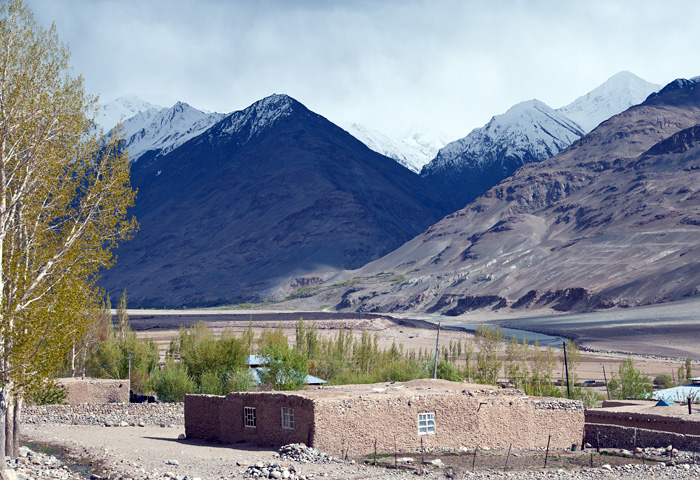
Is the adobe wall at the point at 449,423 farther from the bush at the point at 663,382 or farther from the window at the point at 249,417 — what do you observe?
the bush at the point at 663,382

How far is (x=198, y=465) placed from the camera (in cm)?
2362

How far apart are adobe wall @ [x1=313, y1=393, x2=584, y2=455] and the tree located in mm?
8776

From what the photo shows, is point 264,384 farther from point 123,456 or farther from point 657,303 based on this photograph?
point 657,303

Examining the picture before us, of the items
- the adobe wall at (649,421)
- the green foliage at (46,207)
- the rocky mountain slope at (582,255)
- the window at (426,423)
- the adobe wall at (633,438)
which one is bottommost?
the adobe wall at (633,438)

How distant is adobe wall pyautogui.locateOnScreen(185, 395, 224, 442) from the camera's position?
96.4 ft

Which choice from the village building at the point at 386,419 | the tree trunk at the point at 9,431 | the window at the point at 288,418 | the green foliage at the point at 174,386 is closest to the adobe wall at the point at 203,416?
the village building at the point at 386,419

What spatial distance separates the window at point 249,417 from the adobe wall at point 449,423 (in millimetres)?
3528

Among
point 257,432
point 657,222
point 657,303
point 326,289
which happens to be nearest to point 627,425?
point 257,432

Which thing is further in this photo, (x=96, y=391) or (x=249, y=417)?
(x=96, y=391)

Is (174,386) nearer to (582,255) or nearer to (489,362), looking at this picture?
(489,362)

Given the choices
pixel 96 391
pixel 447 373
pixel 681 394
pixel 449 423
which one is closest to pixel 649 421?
pixel 449 423

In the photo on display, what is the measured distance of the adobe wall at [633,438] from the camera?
29.6 m

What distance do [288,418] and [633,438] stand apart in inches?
562

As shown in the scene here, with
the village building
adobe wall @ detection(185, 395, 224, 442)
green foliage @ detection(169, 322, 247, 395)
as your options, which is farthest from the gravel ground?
green foliage @ detection(169, 322, 247, 395)
